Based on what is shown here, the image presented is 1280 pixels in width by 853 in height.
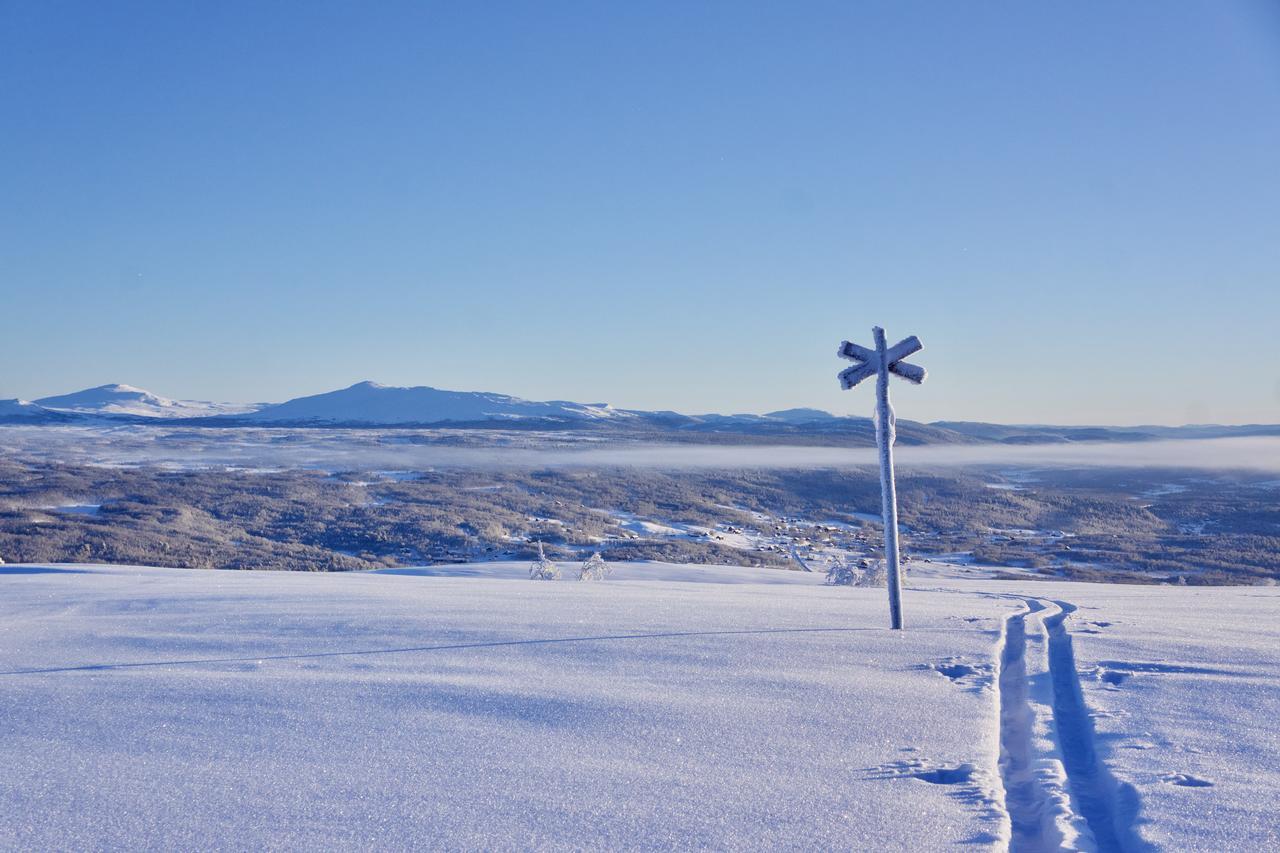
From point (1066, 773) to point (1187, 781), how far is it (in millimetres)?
462

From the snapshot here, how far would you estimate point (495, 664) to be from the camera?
5.53 meters

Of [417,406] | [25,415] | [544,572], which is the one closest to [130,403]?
[417,406]

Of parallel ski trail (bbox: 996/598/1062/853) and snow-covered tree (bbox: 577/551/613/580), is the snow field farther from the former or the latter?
snow-covered tree (bbox: 577/551/613/580)

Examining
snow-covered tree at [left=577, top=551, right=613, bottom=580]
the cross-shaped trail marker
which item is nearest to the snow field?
the cross-shaped trail marker

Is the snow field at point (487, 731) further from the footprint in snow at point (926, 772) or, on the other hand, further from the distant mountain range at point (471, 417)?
the distant mountain range at point (471, 417)

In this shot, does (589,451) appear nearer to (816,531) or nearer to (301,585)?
(816,531)

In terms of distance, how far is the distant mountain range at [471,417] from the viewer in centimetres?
10081

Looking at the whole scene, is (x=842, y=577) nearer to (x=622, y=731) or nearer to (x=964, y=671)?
(x=964, y=671)

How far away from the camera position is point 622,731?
14.0ft

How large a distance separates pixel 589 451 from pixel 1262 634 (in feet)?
205

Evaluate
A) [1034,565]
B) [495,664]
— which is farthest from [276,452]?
[495,664]

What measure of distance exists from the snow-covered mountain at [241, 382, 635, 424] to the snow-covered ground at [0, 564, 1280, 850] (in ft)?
420

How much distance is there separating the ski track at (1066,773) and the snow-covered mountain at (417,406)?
129150mm

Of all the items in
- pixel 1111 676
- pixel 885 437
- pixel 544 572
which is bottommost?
pixel 544 572
